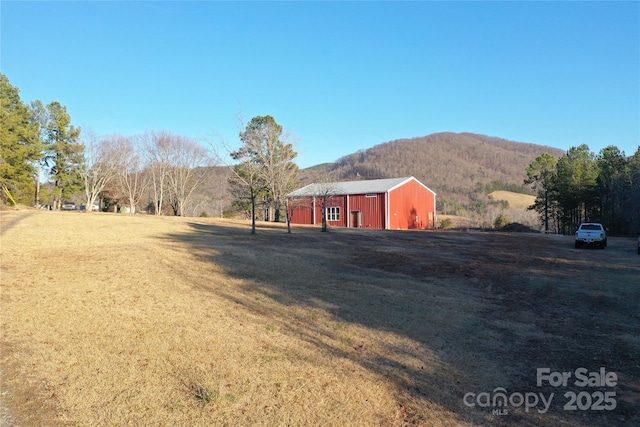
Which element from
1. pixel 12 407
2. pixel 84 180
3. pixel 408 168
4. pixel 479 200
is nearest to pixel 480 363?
pixel 12 407

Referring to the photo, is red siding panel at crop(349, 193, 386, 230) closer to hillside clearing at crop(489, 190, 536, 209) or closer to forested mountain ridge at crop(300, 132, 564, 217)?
forested mountain ridge at crop(300, 132, 564, 217)

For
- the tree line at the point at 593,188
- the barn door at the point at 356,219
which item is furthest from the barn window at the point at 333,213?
the tree line at the point at 593,188

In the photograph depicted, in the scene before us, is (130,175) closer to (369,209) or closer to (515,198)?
(369,209)

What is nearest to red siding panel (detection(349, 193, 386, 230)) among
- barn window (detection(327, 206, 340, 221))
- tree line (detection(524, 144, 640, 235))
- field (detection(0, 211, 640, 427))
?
barn window (detection(327, 206, 340, 221))

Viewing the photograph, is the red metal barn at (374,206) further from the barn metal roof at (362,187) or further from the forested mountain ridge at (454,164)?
the forested mountain ridge at (454,164)

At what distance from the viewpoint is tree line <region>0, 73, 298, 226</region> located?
35500mm

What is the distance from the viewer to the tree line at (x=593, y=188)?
1519 inches

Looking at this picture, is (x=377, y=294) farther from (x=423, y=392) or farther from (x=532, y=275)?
(x=532, y=275)

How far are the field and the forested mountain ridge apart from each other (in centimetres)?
6974

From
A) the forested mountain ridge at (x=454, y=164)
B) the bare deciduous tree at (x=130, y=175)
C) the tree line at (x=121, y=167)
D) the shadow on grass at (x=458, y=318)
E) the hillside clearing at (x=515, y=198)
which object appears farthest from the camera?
the forested mountain ridge at (x=454, y=164)

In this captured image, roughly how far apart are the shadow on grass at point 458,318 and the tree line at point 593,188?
29.3 m

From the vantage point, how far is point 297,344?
6.09m

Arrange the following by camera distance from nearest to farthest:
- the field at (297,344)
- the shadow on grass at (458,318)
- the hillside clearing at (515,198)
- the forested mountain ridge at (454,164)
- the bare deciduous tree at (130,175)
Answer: the field at (297,344) → the shadow on grass at (458,318) → the bare deciduous tree at (130,175) → the hillside clearing at (515,198) → the forested mountain ridge at (454,164)

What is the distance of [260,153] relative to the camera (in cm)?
4259
